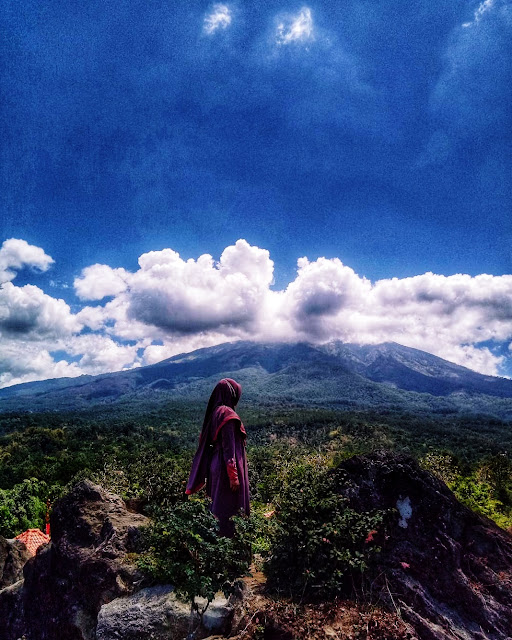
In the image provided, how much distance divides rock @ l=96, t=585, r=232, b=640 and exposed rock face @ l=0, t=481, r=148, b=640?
0.40m

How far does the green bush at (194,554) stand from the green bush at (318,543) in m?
0.43

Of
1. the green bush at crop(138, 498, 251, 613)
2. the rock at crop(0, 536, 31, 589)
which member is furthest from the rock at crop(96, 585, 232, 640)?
the rock at crop(0, 536, 31, 589)

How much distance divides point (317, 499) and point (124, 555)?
97.8 inches

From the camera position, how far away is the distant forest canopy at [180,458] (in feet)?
28.7

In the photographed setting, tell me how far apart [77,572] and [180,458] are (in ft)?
123

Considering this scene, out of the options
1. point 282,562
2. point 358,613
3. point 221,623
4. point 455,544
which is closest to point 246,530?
point 282,562

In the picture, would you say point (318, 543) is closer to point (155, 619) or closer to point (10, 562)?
point (155, 619)

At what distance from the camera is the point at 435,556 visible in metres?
3.87

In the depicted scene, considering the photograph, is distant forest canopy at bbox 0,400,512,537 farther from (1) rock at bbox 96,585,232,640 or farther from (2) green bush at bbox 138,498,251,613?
(1) rock at bbox 96,585,232,640

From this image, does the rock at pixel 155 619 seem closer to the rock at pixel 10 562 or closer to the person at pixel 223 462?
the person at pixel 223 462

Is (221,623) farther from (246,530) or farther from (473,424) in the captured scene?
(473,424)

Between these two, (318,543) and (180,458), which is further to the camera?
(180,458)

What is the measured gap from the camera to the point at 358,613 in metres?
3.48

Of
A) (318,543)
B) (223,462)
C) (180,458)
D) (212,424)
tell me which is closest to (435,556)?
(318,543)
